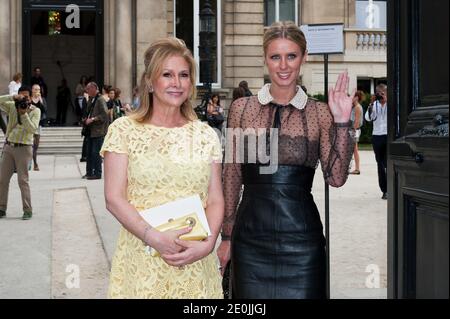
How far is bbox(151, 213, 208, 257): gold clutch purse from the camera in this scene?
335cm

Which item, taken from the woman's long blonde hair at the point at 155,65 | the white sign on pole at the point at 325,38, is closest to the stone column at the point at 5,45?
the white sign on pole at the point at 325,38

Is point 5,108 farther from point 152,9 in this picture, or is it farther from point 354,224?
point 152,9

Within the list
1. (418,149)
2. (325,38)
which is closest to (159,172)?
(418,149)

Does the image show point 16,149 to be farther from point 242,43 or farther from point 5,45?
point 242,43

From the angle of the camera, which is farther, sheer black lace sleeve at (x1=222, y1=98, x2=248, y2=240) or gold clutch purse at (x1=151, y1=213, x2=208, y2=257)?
sheer black lace sleeve at (x1=222, y1=98, x2=248, y2=240)

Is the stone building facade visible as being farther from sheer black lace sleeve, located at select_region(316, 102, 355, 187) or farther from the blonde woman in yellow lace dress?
the blonde woman in yellow lace dress

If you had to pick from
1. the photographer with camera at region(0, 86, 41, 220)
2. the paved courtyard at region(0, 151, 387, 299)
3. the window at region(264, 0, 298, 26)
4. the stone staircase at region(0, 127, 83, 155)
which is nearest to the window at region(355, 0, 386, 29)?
the window at region(264, 0, 298, 26)

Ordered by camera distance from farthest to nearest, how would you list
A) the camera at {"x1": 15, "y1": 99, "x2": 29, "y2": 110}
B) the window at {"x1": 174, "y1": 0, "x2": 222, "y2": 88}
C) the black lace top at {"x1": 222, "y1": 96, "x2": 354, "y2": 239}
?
the window at {"x1": 174, "y1": 0, "x2": 222, "y2": 88} → the camera at {"x1": 15, "y1": 99, "x2": 29, "y2": 110} → the black lace top at {"x1": 222, "y1": 96, "x2": 354, "y2": 239}

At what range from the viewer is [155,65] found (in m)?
3.49


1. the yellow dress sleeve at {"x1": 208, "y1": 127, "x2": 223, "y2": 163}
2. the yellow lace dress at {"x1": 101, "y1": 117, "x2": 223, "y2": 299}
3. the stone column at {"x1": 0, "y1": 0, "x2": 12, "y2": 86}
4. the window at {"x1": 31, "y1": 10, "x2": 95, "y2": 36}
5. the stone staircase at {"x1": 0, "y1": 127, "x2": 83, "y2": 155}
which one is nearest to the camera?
the yellow lace dress at {"x1": 101, "y1": 117, "x2": 223, "y2": 299}

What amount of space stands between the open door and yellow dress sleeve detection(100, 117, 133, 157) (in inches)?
47.9

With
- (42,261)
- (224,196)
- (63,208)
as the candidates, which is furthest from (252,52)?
(224,196)

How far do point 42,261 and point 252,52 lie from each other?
72.6ft

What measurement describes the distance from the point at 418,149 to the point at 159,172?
1.21 meters
